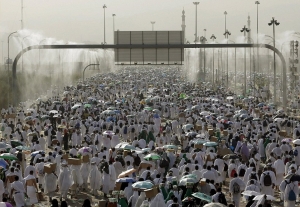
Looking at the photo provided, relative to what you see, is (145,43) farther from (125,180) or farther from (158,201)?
(158,201)

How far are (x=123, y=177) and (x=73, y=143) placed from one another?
11028mm

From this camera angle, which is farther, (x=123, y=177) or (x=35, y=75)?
(x=35, y=75)

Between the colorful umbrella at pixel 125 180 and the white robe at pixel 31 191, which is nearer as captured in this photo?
the colorful umbrella at pixel 125 180

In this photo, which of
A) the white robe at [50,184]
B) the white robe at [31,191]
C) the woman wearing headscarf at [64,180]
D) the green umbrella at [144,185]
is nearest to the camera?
the green umbrella at [144,185]

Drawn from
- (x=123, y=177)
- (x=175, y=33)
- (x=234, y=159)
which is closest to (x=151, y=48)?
(x=175, y=33)

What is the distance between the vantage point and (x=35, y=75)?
264ft

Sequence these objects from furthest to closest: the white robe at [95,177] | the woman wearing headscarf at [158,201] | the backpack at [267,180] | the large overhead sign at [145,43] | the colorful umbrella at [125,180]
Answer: the large overhead sign at [145,43]
the white robe at [95,177]
the backpack at [267,180]
the colorful umbrella at [125,180]
the woman wearing headscarf at [158,201]

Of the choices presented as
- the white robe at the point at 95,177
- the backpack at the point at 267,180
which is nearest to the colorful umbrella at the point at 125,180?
the white robe at the point at 95,177

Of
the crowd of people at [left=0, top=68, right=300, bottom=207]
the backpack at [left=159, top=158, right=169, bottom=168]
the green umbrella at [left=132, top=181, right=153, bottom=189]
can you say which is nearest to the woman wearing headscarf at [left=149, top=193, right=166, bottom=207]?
the crowd of people at [left=0, top=68, right=300, bottom=207]

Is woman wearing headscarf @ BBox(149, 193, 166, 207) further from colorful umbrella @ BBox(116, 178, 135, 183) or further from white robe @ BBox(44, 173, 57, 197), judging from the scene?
white robe @ BBox(44, 173, 57, 197)

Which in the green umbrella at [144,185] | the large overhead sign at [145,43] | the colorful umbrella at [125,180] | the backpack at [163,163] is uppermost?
the large overhead sign at [145,43]

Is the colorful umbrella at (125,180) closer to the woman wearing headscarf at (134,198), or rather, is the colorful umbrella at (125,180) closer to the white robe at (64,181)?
the woman wearing headscarf at (134,198)

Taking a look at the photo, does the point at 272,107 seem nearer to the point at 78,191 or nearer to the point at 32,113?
the point at 32,113

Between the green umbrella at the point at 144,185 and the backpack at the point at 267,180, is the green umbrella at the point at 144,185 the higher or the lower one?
the higher one
